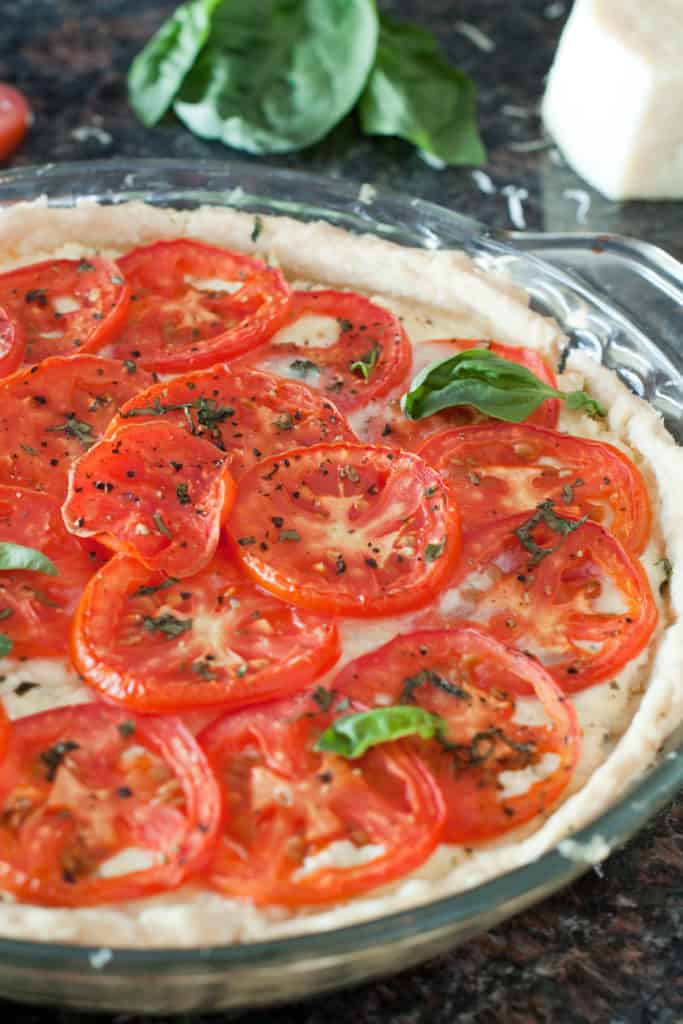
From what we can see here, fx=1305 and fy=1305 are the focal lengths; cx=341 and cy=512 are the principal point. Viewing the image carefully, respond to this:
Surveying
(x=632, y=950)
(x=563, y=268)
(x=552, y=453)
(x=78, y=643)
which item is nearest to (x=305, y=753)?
(x=78, y=643)

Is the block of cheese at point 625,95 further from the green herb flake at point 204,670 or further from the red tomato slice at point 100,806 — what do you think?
the red tomato slice at point 100,806

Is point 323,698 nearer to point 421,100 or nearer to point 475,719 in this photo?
point 475,719

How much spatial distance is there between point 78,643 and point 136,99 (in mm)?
3321

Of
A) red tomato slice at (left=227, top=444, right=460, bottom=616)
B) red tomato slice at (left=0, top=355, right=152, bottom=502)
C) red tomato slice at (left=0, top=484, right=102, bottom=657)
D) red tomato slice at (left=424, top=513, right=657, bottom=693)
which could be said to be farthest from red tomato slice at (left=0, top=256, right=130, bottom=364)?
red tomato slice at (left=424, top=513, right=657, bottom=693)

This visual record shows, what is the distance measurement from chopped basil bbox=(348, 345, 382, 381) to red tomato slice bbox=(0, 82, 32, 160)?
2.41 m

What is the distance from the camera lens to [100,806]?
9.61 ft

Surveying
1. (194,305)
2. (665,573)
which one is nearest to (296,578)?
(665,573)

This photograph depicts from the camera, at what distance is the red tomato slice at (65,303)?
13.5 ft

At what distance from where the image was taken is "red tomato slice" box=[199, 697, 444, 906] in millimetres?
2867

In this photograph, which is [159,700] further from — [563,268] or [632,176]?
[632,176]

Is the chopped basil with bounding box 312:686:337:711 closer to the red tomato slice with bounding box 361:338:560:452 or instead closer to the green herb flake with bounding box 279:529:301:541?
the green herb flake with bounding box 279:529:301:541

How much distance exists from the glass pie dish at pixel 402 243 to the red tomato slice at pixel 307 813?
0.22m

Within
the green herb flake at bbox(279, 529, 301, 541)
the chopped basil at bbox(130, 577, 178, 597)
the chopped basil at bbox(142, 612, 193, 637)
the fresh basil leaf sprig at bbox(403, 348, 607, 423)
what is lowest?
the chopped basil at bbox(130, 577, 178, 597)

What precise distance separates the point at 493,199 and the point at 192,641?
3.13m
